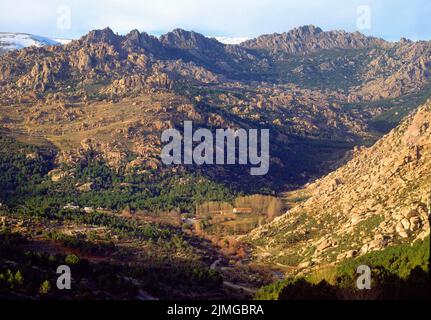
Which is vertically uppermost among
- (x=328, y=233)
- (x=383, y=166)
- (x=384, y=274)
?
(x=383, y=166)

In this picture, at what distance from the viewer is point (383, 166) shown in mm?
120625

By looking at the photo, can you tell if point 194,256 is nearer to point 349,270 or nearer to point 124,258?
point 124,258

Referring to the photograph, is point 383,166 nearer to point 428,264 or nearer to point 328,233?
point 328,233

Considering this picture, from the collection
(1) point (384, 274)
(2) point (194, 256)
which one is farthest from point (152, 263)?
(1) point (384, 274)

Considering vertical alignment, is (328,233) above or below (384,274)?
above

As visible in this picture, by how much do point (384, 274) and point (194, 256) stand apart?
4512 cm

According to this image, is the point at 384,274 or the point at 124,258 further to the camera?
the point at 124,258

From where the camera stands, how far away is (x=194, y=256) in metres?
108
